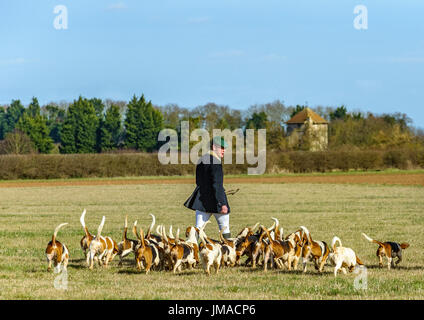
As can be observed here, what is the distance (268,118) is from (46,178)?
70.7 m

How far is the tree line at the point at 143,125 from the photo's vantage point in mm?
77250

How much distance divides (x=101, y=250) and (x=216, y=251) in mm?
2141

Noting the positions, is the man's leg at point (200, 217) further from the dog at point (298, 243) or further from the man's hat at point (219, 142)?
the dog at point (298, 243)

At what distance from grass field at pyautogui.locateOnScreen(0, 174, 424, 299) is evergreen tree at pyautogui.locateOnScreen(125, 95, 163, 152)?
207 feet

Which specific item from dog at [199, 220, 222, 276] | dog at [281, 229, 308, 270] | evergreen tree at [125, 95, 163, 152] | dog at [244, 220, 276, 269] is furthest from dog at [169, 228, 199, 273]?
evergreen tree at [125, 95, 163, 152]

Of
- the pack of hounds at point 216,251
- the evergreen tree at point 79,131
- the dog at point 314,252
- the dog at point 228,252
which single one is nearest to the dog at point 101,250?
the pack of hounds at point 216,251

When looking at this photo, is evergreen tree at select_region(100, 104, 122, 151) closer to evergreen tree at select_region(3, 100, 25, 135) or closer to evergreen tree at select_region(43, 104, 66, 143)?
evergreen tree at select_region(43, 104, 66, 143)

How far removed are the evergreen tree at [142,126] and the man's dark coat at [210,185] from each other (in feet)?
282

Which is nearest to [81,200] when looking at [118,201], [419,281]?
[118,201]

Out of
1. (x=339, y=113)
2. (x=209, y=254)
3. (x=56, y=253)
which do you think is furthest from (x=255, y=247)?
(x=339, y=113)

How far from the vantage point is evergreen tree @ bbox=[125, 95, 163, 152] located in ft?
321

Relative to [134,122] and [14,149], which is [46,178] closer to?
[14,149]

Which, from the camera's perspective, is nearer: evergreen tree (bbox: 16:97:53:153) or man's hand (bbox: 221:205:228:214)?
man's hand (bbox: 221:205:228:214)

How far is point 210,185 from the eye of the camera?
1198 centimetres
